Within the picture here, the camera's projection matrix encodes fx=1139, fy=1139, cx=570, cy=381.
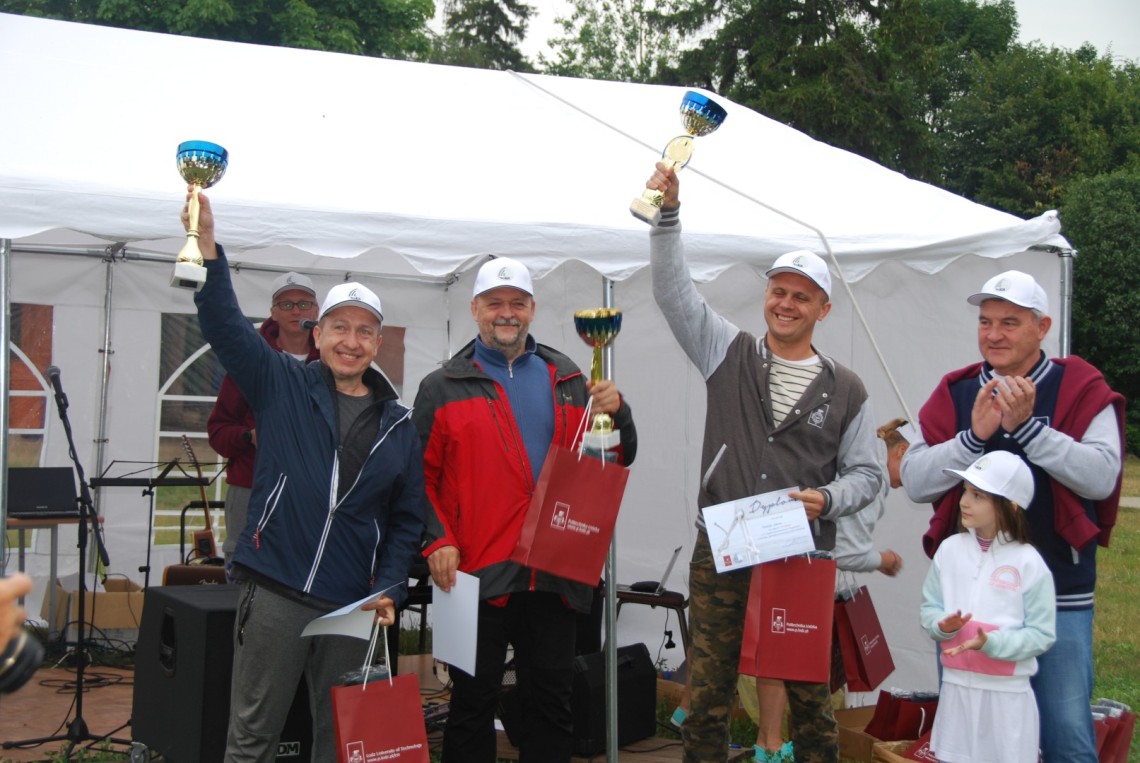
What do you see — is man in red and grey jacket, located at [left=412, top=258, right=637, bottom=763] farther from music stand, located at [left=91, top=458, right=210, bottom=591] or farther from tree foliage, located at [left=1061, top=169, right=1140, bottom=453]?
tree foliage, located at [left=1061, top=169, right=1140, bottom=453]

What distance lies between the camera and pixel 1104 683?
20.3 feet

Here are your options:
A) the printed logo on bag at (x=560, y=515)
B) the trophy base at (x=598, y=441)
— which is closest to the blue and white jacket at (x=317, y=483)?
the printed logo on bag at (x=560, y=515)

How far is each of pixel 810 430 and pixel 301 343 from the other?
243 cm

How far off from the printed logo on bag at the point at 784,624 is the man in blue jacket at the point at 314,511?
105 centimetres

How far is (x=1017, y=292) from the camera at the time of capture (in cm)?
323

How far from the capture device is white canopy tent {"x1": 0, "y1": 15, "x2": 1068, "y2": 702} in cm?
401

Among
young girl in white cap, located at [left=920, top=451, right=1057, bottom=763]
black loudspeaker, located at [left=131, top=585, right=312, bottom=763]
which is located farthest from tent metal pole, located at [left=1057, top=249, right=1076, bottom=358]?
black loudspeaker, located at [left=131, top=585, right=312, bottom=763]

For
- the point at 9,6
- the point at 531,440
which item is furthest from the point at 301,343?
the point at 9,6

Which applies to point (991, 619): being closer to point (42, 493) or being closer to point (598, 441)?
point (598, 441)

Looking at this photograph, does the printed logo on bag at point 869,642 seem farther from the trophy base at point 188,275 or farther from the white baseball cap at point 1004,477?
the trophy base at point 188,275

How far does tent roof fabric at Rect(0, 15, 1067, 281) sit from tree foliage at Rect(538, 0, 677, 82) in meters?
29.1

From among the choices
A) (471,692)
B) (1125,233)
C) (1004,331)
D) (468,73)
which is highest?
(1125,233)

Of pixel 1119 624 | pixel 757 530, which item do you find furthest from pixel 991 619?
pixel 1119 624

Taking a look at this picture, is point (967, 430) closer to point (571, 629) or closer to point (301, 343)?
point (571, 629)
